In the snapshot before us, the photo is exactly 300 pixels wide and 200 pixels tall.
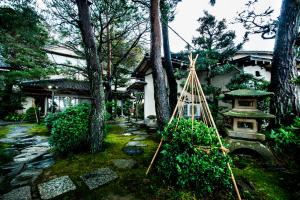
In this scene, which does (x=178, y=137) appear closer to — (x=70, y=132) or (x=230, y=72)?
(x=70, y=132)

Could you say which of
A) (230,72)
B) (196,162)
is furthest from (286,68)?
(196,162)

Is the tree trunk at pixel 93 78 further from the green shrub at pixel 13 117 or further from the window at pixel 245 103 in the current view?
the green shrub at pixel 13 117

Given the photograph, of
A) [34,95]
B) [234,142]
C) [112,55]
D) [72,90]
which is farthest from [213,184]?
[34,95]

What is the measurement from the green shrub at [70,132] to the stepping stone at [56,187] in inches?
60.9

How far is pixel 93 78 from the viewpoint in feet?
17.3

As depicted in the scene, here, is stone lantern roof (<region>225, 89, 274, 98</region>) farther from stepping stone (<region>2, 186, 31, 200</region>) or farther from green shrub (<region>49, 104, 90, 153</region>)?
stepping stone (<region>2, 186, 31, 200</region>)

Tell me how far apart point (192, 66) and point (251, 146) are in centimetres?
308

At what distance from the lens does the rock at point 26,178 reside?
350cm

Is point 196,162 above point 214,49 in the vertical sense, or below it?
below

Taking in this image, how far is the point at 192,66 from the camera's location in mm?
4227

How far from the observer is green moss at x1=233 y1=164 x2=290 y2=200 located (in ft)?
10.2

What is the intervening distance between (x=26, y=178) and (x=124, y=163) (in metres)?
2.35

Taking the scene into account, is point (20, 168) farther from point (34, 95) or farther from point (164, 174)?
point (34, 95)

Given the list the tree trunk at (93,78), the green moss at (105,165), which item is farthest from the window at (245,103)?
the tree trunk at (93,78)
